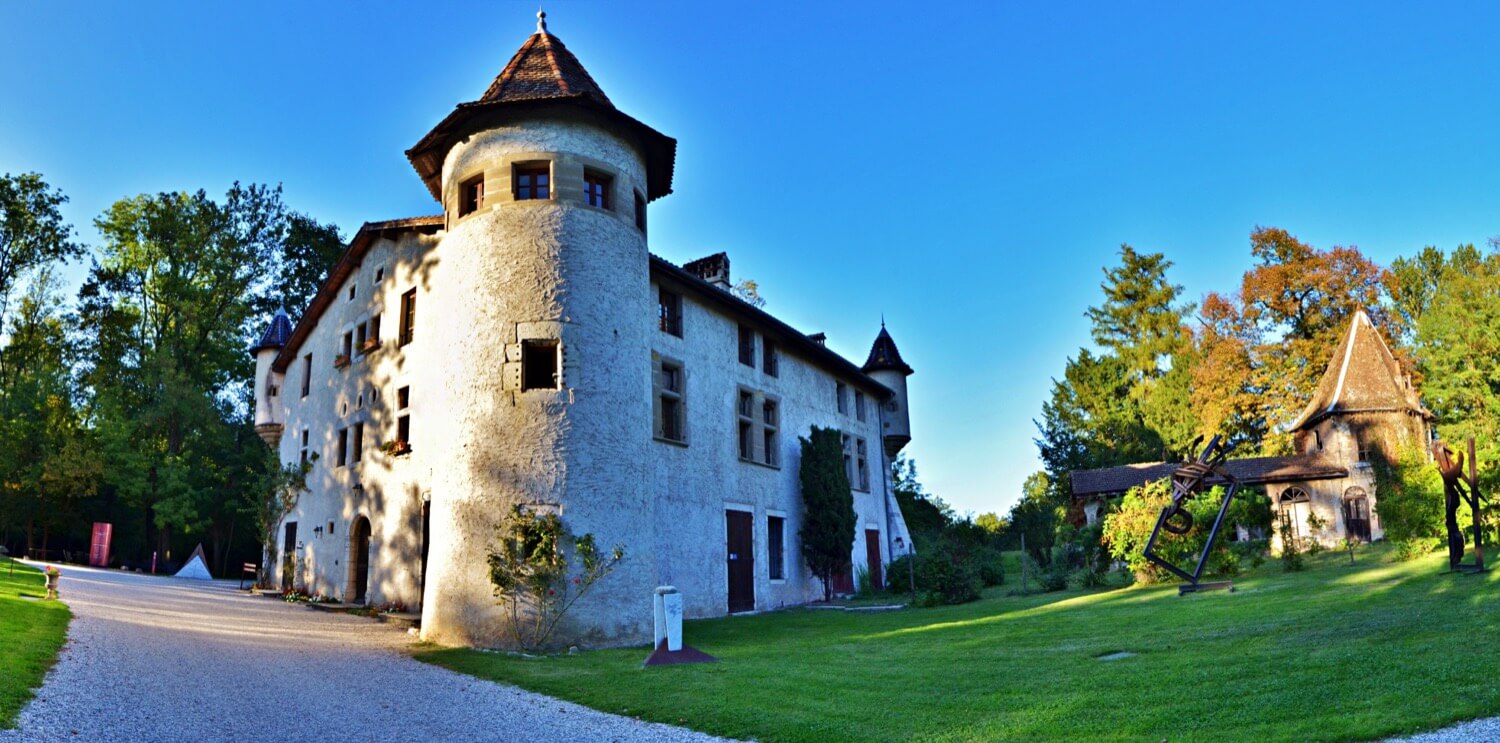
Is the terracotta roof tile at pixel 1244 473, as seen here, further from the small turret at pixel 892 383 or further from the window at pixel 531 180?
the window at pixel 531 180

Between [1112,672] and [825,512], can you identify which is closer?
[1112,672]

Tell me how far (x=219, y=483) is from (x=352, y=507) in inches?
944

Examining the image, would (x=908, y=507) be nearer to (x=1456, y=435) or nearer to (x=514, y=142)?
(x=1456, y=435)

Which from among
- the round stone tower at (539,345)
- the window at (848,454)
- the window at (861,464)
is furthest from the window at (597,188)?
the window at (861,464)

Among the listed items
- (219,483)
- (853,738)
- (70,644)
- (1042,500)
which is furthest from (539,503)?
(1042,500)

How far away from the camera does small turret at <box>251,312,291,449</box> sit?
30.9 meters

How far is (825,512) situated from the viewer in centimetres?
2594

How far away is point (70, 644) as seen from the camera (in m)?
12.2

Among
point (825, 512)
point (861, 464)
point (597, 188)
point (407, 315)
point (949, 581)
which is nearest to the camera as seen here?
point (597, 188)

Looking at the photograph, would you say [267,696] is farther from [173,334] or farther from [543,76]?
[173,334]

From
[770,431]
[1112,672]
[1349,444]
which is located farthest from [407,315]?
[1349,444]

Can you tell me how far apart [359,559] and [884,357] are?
62.8 ft

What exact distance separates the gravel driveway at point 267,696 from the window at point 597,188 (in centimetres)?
832

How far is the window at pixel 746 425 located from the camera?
24.4 meters
